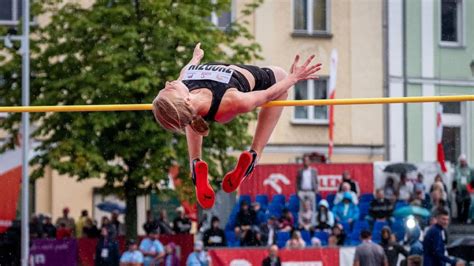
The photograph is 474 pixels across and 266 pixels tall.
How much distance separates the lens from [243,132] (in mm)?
23359

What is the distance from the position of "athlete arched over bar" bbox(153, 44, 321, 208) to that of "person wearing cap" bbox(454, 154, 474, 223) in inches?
443

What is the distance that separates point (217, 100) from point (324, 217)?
10.7 metres

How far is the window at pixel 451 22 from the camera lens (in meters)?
29.3

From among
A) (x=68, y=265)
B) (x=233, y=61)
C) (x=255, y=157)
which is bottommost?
(x=68, y=265)

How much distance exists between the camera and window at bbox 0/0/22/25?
28.4 m

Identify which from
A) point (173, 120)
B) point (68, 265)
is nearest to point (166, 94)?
point (173, 120)

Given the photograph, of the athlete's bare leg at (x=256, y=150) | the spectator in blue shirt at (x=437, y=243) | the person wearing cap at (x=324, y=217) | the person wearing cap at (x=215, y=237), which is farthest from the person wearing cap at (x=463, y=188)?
the athlete's bare leg at (x=256, y=150)

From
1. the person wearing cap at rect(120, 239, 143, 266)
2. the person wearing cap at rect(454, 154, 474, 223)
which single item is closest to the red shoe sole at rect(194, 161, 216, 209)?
the person wearing cap at rect(120, 239, 143, 266)

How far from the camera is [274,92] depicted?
37.0 feet

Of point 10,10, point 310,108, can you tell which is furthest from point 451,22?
point 10,10

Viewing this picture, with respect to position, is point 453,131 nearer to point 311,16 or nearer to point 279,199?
point 311,16

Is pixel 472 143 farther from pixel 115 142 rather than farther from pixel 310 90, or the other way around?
pixel 115 142

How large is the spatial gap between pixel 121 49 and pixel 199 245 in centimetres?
401

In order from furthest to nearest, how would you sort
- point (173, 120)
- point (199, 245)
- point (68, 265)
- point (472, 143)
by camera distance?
point (472, 143)
point (68, 265)
point (199, 245)
point (173, 120)
